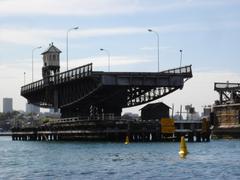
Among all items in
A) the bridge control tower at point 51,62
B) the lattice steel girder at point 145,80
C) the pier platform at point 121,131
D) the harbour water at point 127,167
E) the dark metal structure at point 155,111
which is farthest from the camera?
the bridge control tower at point 51,62

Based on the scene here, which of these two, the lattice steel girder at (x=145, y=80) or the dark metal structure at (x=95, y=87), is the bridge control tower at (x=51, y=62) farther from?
the lattice steel girder at (x=145, y=80)

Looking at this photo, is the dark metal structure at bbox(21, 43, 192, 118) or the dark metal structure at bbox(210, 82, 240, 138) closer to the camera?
the dark metal structure at bbox(21, 43, 192, 118)

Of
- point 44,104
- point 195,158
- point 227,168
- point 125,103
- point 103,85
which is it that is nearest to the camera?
point 227,168

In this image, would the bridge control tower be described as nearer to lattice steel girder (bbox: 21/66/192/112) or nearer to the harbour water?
lattice steel girder (bbox: 21/66/192/112)

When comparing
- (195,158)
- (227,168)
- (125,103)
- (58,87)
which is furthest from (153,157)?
(58,87)

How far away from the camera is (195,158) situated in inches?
2805

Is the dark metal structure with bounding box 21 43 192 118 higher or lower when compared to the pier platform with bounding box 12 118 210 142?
higher

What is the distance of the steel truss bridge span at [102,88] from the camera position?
11600 cm

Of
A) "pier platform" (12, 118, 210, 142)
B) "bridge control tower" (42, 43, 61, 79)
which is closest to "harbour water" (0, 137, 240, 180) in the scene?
"pier platform" (12, 118, 210, 142)

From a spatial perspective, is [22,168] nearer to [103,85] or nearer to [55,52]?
[103,85]

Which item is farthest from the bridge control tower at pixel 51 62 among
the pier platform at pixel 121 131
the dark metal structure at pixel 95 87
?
the pier platform at pixel 121 131

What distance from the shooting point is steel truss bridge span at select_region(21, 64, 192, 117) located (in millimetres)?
116000

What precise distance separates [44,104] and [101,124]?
4188 centimetres

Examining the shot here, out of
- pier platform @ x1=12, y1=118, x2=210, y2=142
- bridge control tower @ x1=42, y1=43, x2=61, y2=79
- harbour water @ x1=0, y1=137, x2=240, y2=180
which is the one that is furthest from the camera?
bridge control tower @ x1=42, y1=43, x2=61, y2=79
